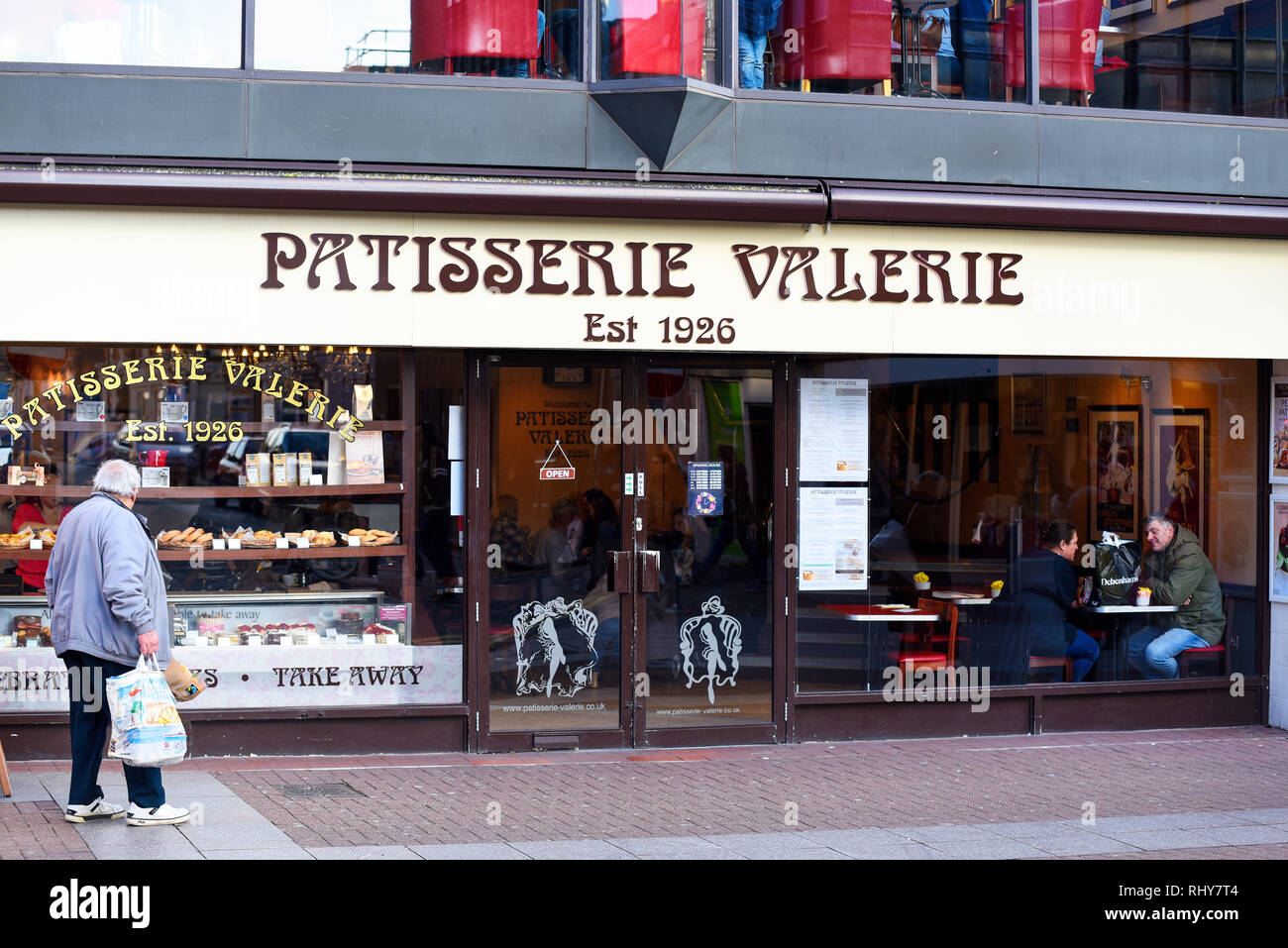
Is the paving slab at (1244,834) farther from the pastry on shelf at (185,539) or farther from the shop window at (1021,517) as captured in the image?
Answer: the pastry on shelf at (185,539)

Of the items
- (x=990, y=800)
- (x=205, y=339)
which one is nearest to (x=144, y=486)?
(x=205, y=339)

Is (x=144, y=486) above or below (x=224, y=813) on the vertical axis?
above

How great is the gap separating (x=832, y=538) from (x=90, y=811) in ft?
17.2

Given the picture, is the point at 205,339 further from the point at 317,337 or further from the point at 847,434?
the point at 847,434

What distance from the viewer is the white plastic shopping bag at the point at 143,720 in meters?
7.16

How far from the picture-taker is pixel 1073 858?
7062 millimetres

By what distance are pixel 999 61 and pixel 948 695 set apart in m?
4.63

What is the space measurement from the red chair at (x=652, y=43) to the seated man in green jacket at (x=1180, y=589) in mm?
5049

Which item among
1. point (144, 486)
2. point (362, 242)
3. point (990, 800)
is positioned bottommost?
point (990, 800)

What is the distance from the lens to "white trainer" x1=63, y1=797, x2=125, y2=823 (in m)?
7.42

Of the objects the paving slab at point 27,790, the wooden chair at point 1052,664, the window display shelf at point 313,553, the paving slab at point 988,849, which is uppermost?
the window display shelf at point 313,553

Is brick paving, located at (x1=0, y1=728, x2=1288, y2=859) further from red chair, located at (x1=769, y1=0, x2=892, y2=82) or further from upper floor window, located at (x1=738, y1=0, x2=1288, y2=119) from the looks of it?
red chair, located at (x1=769, y1=0, x2=892, y2=82)

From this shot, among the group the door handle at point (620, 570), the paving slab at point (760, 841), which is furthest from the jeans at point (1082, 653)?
the paving slab at point (760, 841)

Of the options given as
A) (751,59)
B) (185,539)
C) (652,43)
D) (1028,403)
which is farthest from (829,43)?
(185,539)
